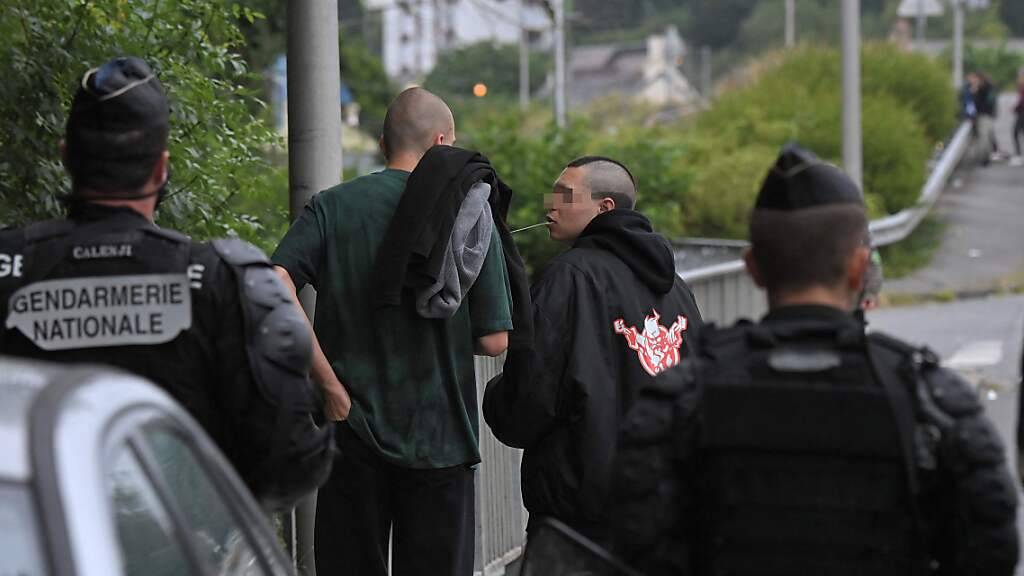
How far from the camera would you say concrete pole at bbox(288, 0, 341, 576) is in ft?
20.4

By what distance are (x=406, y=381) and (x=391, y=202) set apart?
53 cm

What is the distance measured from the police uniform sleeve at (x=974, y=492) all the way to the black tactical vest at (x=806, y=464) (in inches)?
2.9

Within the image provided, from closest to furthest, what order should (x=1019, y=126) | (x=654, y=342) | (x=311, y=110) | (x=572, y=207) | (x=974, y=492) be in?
(x=974, y=492) < (x=654, y=342) < (x=572, y=207) < (x=311, y=110) < (x=1019, y=126)

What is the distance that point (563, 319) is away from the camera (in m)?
5.26

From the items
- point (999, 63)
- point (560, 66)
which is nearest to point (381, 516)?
point (560, 66)

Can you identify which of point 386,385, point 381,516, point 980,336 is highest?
point 386,385

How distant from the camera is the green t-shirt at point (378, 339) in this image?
5.15 metres

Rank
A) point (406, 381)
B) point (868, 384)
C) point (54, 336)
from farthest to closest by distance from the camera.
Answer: point (406, 381)
point (54, 336)
point (868, 384)

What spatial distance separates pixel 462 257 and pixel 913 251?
20.9m

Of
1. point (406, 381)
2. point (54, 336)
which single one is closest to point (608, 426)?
point (406, 381)

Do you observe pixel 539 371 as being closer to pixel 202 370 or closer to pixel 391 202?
pixel 391 202

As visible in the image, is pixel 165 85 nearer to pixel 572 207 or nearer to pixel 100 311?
pixel 572 207

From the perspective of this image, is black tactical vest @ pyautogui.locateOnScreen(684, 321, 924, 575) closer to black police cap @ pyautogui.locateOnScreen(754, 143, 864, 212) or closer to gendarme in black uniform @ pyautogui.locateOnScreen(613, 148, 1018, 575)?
gendarme in black uniform @ pyautogui.locateOnScreen(613, 148, 1018, 575)

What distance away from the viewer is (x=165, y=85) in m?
6.56
